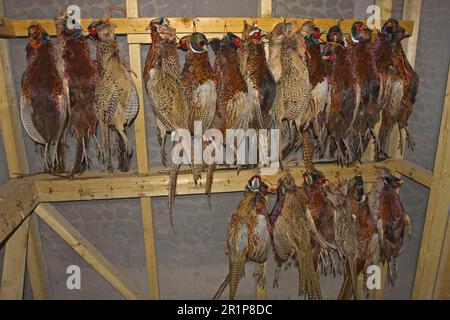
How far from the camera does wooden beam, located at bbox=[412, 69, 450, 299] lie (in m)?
1.91

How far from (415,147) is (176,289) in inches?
72.2

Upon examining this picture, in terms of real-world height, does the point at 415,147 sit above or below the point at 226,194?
above

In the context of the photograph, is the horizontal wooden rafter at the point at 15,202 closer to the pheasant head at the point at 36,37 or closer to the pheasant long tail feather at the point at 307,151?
the pheasant head at the point at 36,37

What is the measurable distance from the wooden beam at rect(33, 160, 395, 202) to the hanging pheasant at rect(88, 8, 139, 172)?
1.28 feet

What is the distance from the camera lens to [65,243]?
2.33 meters

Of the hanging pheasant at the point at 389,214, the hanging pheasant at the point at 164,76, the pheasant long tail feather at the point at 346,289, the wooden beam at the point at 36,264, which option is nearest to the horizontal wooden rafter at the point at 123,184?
the hanging pheasant at the point at 389,214

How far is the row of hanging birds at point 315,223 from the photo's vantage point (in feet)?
6.42

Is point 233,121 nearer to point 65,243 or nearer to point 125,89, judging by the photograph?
point 125,89

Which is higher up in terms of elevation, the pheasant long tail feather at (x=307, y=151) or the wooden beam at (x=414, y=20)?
the wooden beam at (x=414, y=20)

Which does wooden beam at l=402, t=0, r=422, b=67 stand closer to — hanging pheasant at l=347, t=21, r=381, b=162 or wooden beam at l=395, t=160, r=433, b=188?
hanging pheasant at l=347, t=21, r=381, b=162

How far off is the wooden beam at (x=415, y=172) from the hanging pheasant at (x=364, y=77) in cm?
45

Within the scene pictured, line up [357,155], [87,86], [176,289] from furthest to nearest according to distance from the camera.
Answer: [176,289] → [357,155] → [87,86]

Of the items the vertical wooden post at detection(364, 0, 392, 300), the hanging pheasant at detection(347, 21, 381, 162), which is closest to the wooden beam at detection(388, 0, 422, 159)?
the vertical wooden post at detection(364, 0, 392, 300)

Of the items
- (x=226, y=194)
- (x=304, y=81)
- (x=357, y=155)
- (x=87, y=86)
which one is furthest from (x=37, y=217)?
(x=357, y=155)
